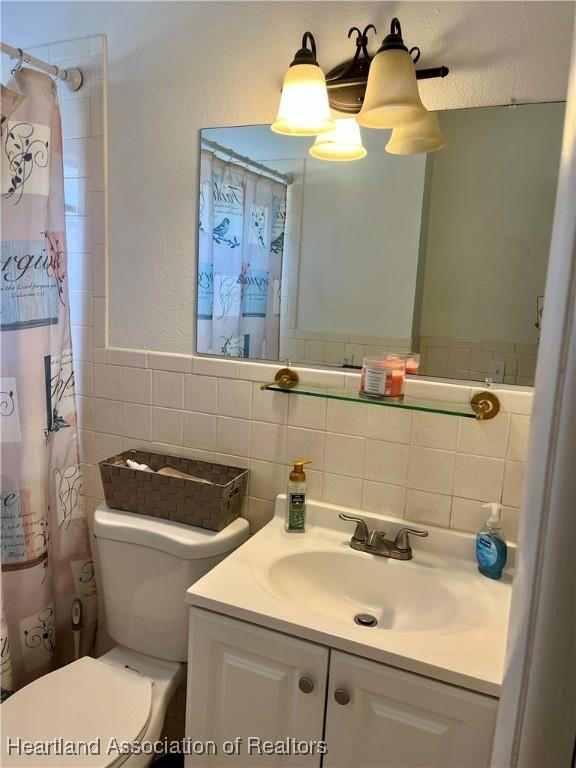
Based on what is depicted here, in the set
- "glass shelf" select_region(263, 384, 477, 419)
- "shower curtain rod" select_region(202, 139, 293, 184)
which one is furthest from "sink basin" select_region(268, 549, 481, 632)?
"shower curtain rod" select_region(202, 139, 293, 184)

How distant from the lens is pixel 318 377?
4.71 feet

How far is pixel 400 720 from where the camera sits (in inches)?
39.3

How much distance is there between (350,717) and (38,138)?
1582 mm

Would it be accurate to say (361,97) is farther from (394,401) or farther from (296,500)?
(296,500)

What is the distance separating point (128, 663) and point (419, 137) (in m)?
1.57

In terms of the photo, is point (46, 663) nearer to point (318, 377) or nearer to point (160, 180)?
point (318, 377)

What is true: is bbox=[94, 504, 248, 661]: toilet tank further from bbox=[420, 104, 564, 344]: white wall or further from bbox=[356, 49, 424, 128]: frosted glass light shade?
bbox=[356, 49, 424, 128]: frosted glass light shade

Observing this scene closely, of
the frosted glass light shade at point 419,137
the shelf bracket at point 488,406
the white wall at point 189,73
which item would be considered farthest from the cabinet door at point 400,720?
the frosted glass light shade at point 419,137

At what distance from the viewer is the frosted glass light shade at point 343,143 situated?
1318mm

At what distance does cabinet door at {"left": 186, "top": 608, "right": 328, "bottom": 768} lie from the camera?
1066mm

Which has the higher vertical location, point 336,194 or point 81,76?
point 81,76

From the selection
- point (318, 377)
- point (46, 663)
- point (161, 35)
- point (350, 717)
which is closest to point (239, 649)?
point (350, 717)

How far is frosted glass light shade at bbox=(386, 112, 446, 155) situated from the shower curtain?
3.07 ft

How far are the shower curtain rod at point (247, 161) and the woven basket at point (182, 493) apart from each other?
806mm
